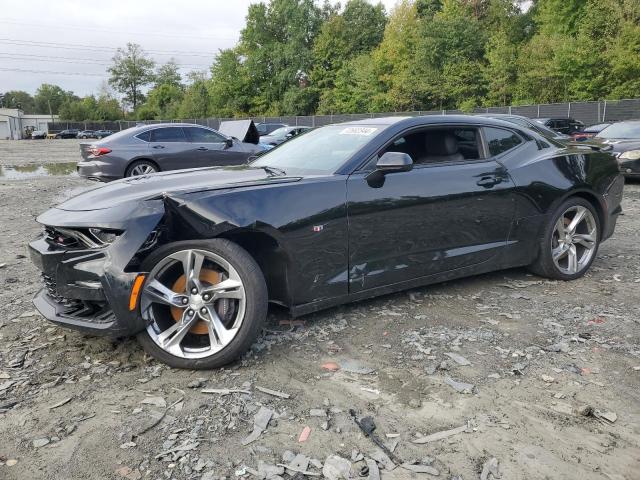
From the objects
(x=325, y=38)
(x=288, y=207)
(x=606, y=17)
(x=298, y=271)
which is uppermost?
(x=325, y=38)

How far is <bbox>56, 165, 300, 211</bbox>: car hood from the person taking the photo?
10.9 feet

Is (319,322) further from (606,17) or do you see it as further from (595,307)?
(606,17)

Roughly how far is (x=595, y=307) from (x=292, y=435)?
9.39ft

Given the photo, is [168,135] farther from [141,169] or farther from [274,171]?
[274,171]

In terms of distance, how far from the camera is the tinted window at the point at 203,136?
1232 cm

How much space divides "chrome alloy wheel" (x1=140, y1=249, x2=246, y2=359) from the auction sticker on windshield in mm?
1640

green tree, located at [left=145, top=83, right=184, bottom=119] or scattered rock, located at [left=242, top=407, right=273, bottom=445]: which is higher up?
green tree, located at [left=145, top=83, right=184, bottom=119]

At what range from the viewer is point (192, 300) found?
10.3ft

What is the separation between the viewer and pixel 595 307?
4152mm

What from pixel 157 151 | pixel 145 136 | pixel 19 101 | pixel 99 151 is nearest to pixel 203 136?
pixel 157 151

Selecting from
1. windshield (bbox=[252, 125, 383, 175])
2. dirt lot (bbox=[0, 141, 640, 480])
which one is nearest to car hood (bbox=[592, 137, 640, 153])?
dirt lot (bbox=[0, 141, 640, 480])

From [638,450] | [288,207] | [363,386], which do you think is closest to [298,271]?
[288,207]

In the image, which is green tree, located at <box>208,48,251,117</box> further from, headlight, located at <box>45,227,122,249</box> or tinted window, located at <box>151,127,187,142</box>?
headlight, located at <box>45,227,122,249</box>

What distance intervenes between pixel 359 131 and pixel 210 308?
191cm
